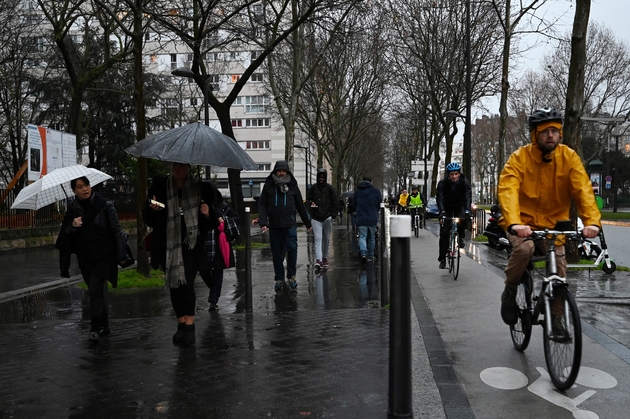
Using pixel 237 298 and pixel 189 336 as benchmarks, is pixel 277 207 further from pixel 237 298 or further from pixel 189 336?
pixel 189 336

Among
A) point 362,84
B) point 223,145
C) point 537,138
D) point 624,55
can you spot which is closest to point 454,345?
point 537,138

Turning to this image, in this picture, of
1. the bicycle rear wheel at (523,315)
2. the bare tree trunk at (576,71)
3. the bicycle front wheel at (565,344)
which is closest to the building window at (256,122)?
the bare tree trunk at (576,71)

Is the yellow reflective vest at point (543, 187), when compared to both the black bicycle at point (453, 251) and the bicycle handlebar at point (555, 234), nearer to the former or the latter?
the bicycle handlebar at point (555, 234)

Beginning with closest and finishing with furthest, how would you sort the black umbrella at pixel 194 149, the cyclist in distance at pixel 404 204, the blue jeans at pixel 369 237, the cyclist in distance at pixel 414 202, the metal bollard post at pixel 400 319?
the metal bollard post at pixel 400 319
the black umbrella at pixel 194 149
the blue jeans at pixel 369 237
the cyclist in distance at pixel 414 202
the cyclist in distance at pixel 404 204

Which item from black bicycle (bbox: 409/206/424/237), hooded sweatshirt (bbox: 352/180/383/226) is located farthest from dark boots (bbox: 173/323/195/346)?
black bicycle (bbox: 409/206/424/237)

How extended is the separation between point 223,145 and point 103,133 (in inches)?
1365

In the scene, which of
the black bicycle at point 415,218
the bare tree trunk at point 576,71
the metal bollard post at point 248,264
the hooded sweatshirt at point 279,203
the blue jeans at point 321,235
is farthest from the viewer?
the black bicycle at point 415,218

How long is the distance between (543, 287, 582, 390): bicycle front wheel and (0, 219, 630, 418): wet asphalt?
2.07 feet

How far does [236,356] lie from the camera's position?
580 centimetres

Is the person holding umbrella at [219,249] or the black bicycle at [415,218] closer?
the person holding umbrella at [219,249]

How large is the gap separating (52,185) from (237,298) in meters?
3.18

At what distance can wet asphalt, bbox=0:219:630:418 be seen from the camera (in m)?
4.51

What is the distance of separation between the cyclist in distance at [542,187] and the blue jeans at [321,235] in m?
7.22

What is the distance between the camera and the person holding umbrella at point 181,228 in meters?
6.10
